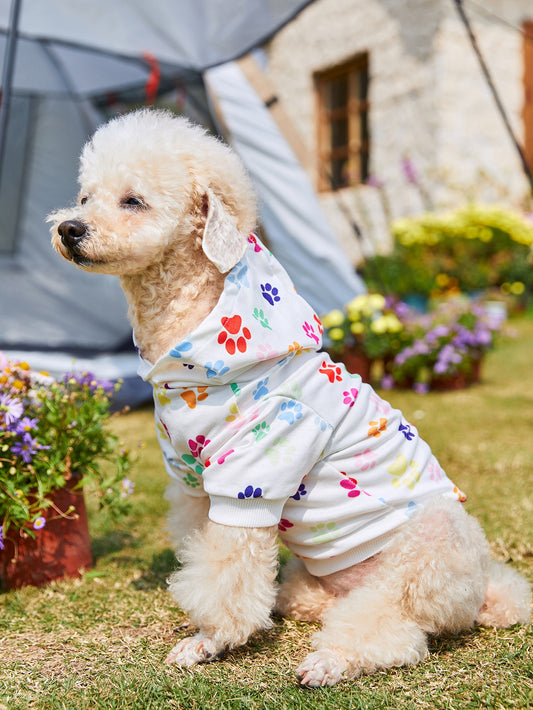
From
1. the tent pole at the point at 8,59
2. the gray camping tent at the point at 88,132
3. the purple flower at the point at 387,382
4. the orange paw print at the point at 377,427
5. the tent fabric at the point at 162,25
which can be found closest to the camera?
the orange paw print at the point at 377,427

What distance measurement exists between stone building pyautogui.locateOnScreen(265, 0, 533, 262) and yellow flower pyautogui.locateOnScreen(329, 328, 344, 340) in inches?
120

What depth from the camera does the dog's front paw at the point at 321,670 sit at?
144cm

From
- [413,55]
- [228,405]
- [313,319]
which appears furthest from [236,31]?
[413,55]

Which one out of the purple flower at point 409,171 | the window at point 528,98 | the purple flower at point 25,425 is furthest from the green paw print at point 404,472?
the window at point 528,98

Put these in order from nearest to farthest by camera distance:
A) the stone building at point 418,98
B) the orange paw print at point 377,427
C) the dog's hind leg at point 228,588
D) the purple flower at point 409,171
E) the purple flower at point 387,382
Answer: the dog's hind leg at point 228,588
the orange paw print at point 377,427
the purple flower at point 387,382
the stone building at point 418,98
the purple flower at point 409,171

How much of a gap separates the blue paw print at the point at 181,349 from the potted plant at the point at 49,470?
2.05ft

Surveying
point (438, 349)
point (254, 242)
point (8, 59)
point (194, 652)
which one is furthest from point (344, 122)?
point (194, 652)

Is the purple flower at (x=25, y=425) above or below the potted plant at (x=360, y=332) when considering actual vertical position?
above

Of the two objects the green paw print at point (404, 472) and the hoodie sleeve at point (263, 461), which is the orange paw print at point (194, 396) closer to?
the hoodie sleeve at point (263, 461)

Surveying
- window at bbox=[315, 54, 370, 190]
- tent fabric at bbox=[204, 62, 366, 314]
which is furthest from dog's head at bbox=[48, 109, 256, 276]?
window at bbox=[315, 54, 370, 190]

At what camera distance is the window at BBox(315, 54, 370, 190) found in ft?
28.0

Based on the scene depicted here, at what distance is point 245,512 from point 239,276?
21.6 inches

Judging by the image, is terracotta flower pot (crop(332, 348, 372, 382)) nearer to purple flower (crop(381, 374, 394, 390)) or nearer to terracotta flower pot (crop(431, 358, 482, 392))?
purple flower (crop(381, 374, 394, 390))

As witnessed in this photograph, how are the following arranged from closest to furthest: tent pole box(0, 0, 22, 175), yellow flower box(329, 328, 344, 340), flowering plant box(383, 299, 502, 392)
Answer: tent pole box(0, 0, 22, 175), yellow flower box(329, 328, 344, 340), flowering plant box(383, 299, 502, 392)
